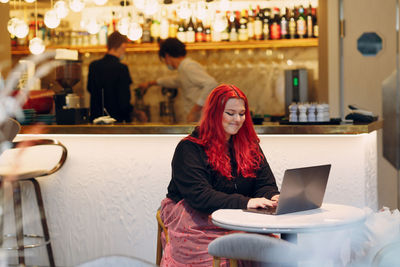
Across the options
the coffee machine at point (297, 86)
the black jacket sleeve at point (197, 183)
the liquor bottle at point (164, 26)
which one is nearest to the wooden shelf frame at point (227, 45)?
the liquor bottle at point (164, 26)

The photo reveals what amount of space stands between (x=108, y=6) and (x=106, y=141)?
3.03 meters

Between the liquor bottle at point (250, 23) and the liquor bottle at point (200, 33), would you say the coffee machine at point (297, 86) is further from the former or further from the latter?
the liquor bottle at point (200, 33)

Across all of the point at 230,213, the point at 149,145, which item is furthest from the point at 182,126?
the point at 230,213

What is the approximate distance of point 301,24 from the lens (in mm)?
5715

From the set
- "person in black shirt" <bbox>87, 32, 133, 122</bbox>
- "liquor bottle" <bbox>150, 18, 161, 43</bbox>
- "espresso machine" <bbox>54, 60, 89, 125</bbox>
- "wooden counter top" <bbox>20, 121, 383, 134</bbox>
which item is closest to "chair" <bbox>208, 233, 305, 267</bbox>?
"wooden counter top" <bbox>20, 121, 383, 134</bbox>

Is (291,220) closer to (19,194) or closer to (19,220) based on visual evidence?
(19,194)

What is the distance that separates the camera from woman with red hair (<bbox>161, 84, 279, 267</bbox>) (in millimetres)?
2537

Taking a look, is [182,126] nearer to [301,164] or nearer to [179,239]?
[301,164]

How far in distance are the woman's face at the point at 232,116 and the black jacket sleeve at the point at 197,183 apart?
0.16 meters

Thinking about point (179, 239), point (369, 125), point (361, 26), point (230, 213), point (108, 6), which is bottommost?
point (179, 239)

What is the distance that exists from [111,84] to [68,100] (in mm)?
1077

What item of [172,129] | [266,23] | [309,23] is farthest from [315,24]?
[172,129]

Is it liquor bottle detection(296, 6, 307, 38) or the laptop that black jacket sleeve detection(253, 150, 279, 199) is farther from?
liquor bottle detection(296, 6, 307, 38)

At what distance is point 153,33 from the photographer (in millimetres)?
6078
